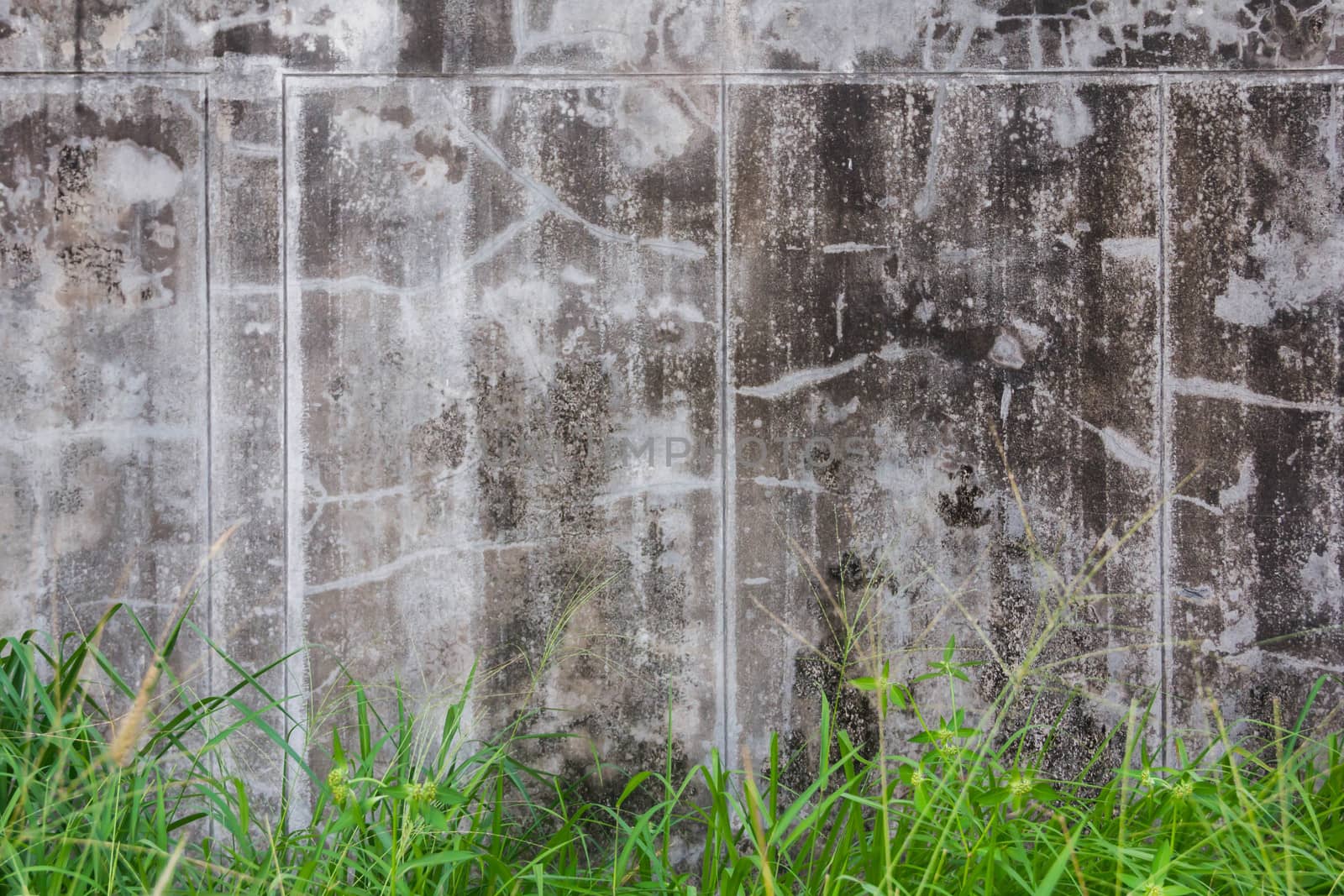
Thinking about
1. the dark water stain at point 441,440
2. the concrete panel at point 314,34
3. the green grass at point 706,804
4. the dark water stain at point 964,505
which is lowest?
the green grass at point 706,804

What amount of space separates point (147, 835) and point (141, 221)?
2231 mm

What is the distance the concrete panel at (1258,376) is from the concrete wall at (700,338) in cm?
1

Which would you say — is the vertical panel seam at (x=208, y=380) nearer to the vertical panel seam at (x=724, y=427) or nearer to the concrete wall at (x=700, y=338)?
the concrete wall at (x=700, y=338)

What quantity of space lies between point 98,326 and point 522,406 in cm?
166

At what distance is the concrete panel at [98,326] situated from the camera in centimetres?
330

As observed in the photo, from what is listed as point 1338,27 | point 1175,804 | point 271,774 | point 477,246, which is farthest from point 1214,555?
point 271,774

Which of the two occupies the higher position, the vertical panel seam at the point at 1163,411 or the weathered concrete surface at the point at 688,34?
the weathered concrete surface at the point at 688,34

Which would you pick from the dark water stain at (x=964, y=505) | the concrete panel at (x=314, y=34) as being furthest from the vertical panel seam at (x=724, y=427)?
the dark water stain at (x=964, y=505)

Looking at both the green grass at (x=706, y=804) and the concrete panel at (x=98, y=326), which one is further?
the concrete panel at (x=98, y=326)

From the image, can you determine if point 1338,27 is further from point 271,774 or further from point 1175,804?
point 271,774

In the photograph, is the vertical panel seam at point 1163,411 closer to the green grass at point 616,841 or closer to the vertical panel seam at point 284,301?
the green grass at point 616,841

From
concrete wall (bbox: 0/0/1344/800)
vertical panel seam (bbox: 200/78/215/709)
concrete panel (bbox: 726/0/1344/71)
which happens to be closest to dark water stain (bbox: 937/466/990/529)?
concrete wall (bbox: 0/0/1344/800)

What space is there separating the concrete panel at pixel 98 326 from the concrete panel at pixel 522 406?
1.62 feet

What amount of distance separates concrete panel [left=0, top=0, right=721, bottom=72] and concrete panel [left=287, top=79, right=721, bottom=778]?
128mm
